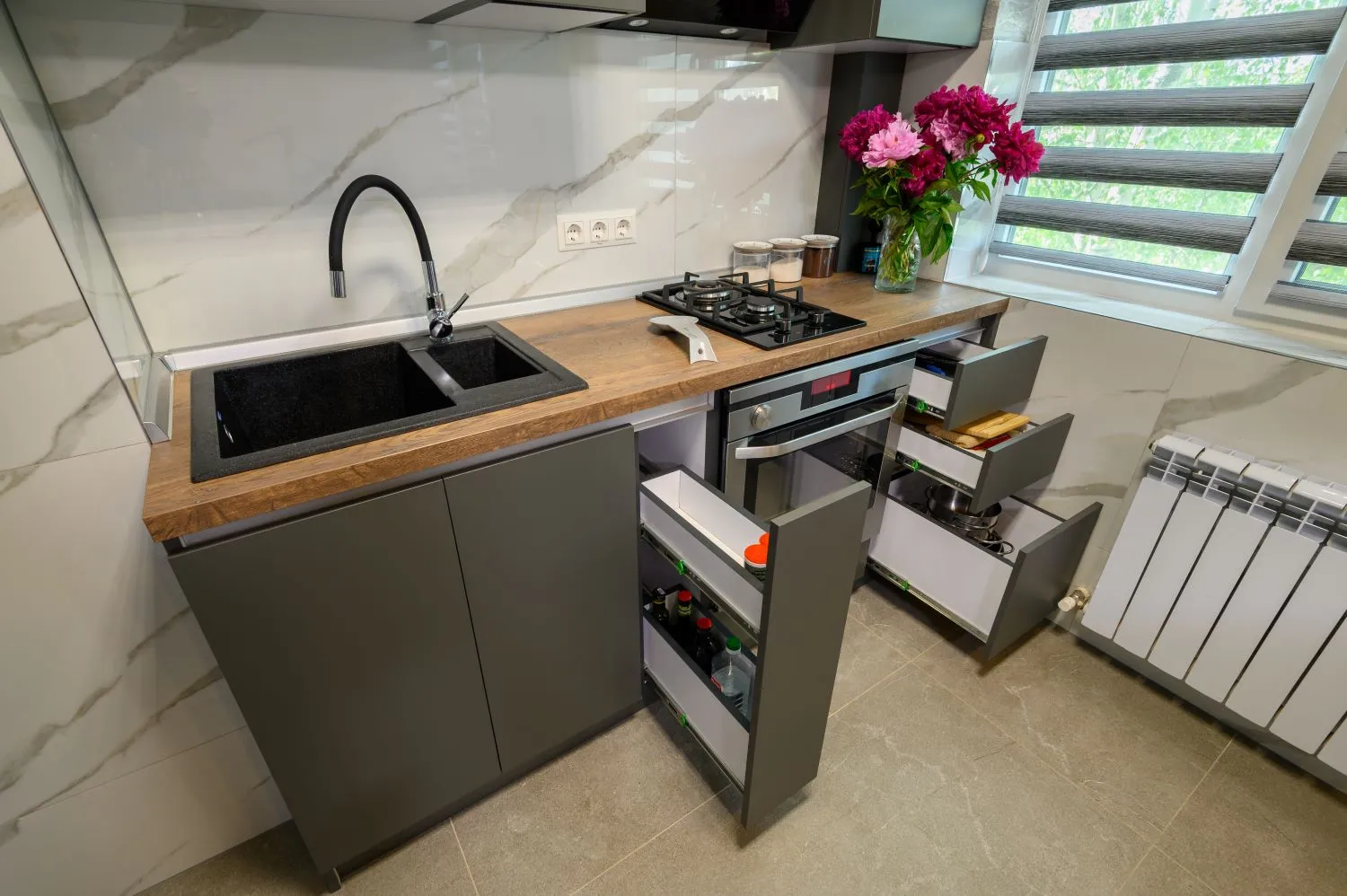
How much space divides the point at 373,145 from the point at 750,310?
891 mm

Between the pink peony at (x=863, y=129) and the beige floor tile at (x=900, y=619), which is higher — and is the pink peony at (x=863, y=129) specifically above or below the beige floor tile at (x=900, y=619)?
above

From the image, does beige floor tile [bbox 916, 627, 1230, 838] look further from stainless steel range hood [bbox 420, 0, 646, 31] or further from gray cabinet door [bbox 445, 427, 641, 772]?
stainless steel range hood [bbox 420, 0, 646, 31]

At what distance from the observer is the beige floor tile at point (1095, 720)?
1.43 m

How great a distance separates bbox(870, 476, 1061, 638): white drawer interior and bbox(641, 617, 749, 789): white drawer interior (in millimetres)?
817

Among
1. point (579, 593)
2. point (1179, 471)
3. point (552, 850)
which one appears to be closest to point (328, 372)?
point (579, 593)

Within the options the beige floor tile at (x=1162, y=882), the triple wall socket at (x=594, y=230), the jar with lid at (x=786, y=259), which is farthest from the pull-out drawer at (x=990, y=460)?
the triple wall socket at (x=594, y=230)

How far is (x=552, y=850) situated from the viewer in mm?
1290

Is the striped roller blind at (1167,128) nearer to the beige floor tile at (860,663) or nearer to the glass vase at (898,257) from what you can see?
the glass vase at (898,257)

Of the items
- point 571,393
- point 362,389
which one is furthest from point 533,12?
point 362,389

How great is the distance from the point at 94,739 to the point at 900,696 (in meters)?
1.72

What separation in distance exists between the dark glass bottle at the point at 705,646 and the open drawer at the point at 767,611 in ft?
0.14

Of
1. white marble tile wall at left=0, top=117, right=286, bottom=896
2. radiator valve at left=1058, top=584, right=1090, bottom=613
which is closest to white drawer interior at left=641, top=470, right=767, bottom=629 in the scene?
white marble tile wall at left=0, top=117, right=286, bottom=896

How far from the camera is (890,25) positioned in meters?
1.42

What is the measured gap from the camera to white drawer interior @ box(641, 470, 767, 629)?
1036mm
